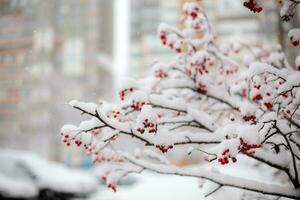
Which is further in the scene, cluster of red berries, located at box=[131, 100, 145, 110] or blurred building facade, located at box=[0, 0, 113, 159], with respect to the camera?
blurred building facade, located at box=[0, 0, 113, 159]

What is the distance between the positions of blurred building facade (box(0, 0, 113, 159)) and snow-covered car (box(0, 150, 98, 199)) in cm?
249

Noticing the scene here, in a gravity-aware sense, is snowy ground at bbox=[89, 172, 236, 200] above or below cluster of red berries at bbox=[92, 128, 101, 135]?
below

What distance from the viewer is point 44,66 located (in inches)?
1532

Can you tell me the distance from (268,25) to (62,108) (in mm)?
16218

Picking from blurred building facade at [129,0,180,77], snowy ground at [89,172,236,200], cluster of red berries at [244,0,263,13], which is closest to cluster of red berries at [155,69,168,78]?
cluster of red berries at [244,0,263,13]

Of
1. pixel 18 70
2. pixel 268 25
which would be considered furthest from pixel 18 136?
pixel 268 25

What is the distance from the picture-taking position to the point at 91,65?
205ft

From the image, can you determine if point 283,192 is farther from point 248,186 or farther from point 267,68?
point 267,68

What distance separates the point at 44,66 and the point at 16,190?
31709 mm

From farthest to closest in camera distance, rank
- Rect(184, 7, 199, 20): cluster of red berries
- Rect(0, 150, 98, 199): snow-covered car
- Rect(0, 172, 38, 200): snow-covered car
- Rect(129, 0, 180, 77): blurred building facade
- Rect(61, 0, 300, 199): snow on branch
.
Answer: Rect(129, 0, 180, 77): blurred building facade → Rect(0, 150, 98, 199): snow-covered car → Rect(0, 172, 38, 200): snow-covered car → Rect(184, 7, 199, 20): cluster of red berries → Rect(61, 0, 300, 199): snow on branch

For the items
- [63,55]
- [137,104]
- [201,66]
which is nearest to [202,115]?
[201,66]

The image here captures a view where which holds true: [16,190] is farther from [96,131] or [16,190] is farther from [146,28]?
[146,28]

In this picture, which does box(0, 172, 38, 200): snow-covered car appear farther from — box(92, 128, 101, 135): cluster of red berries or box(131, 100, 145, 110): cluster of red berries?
box(131, 100, 145, 110): cluster of red berries

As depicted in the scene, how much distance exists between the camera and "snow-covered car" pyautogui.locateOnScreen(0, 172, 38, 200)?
8578mm
